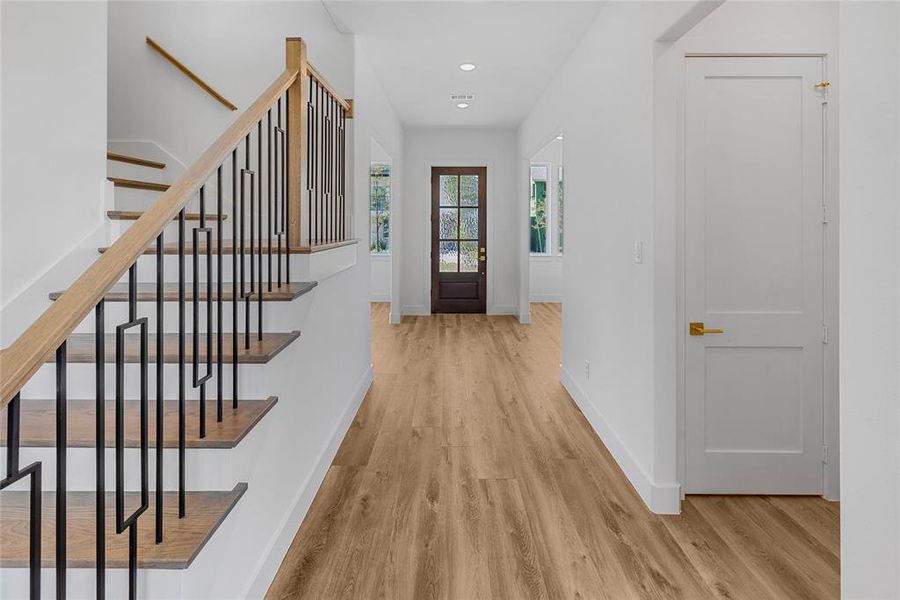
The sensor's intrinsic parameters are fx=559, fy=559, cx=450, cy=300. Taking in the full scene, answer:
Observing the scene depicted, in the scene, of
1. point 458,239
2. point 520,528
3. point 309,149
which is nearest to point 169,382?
point 309,149

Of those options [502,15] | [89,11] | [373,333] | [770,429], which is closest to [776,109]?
[770,429]

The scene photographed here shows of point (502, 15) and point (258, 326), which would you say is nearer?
point (258, 326)

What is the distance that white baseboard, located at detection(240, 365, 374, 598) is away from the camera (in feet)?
6.15

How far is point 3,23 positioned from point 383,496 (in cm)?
243

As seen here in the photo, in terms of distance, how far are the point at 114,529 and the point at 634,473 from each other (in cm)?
227

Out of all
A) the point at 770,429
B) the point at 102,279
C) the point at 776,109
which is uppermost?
the point at 776,109

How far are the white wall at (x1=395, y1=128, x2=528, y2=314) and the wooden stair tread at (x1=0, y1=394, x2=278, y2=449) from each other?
6.80 meters

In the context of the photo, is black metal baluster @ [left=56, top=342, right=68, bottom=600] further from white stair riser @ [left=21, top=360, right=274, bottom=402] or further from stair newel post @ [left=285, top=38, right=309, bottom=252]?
stair newel post @ [left=285, top=38, right=309, bottom=252]

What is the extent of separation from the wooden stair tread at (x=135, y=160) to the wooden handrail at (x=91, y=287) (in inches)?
63.9

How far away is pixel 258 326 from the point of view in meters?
2.01

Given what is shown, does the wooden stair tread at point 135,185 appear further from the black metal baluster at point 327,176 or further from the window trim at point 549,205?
the window trim at point 549,205

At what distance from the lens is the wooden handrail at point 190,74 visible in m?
3.50

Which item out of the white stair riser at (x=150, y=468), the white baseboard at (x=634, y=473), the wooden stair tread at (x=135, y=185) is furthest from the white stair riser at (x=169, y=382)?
the white baseboard at (x=634, y=473)

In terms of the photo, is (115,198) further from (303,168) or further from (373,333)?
(373,333)
